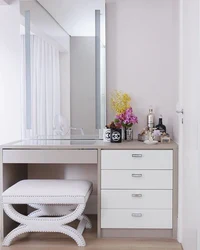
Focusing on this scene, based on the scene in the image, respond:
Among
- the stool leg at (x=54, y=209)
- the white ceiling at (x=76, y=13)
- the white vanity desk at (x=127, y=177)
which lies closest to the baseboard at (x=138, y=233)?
the white vanity desk at (x=127, y=177)

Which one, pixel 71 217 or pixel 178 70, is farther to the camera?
pixel 178 70

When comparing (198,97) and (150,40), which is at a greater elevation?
(150,40)

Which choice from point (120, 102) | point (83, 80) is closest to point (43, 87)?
point (83, 80)

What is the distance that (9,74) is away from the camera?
3.53 m

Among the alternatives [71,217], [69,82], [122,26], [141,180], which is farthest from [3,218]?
[122,26]

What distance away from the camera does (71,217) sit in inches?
107

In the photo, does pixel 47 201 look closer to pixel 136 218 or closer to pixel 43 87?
pixel 136 218

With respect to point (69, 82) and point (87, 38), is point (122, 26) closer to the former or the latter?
point (87, 38)

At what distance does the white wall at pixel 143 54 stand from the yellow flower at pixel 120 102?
76 mm

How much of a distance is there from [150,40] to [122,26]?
0.28m

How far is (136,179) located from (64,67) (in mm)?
1216

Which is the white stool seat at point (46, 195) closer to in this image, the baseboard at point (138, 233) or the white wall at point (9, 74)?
the baseboard at point (138, 233)

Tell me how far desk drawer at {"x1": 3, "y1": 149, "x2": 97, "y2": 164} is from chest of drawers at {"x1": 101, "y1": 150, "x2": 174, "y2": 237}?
0.11 m

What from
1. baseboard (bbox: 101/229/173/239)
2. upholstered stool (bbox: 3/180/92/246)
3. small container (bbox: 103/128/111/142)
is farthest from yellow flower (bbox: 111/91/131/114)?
baseboard (bbox: 101/229/173/239)
